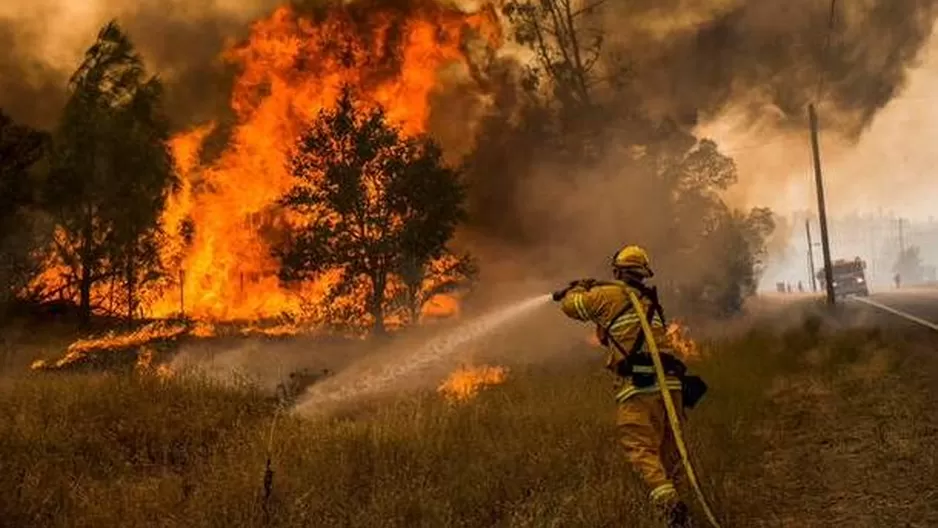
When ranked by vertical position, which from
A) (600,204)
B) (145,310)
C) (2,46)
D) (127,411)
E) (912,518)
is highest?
(2,46)

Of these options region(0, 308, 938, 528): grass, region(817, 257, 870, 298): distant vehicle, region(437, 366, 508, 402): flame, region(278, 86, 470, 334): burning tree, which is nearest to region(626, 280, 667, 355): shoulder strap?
region(0, 308, 938, 528): grass

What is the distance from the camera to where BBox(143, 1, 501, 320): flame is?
960 inches

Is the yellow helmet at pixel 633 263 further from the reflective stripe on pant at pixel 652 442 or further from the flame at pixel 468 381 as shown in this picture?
the flame at pixel 468 381

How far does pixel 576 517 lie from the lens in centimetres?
546

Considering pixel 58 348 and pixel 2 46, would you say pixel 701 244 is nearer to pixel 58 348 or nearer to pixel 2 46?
pixel 58 348

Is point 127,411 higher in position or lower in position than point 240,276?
lower

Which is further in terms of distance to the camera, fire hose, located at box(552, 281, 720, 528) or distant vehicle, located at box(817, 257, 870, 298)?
distant vehicle, located at box(817, 257, 870, 298)

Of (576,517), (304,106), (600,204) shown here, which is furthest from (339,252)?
(576,517)

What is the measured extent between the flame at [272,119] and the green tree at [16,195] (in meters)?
3.97

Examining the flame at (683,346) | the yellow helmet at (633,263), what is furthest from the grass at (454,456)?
the flame at (683,346)

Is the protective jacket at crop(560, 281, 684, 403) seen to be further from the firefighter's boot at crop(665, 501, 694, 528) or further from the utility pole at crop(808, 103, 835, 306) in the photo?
the utility pole at crop(808, 103, 835, 306)

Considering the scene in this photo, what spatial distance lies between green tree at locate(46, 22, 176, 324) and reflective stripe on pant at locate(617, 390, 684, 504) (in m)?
19.1

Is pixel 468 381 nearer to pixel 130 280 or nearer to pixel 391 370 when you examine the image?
pixel 391 370

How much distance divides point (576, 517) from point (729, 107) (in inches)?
1001
